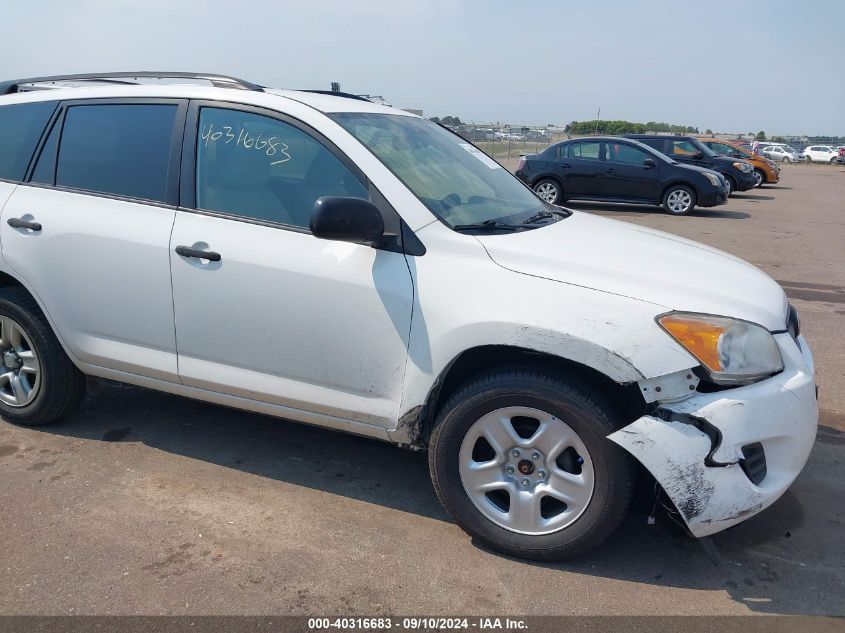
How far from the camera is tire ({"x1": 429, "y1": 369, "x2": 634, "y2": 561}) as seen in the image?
280cm

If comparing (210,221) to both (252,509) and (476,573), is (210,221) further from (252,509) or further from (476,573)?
(476,573)

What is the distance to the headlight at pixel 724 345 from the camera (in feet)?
8.84

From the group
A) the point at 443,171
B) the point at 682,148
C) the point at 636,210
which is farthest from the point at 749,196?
the point at 443,171

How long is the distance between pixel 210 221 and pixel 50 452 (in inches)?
63.7

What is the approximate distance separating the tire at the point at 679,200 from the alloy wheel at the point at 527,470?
13774 mm

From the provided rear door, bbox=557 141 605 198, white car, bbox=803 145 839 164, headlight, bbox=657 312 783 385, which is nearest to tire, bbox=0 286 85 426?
headlight, bbox=657 312 783 385

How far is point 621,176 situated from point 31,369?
44.4ft

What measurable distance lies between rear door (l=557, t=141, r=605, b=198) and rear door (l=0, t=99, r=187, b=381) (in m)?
13.1

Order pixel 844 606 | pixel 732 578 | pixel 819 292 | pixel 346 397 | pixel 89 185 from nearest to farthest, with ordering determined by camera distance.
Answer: pixel 844 606 → pixel 732 578 → pixel 346 397 → pixel 89 185 → pixel 819 292

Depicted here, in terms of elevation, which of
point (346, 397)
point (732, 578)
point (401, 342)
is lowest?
point (732, 578)

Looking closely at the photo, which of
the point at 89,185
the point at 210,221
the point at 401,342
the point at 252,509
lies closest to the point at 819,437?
the point at 401,342

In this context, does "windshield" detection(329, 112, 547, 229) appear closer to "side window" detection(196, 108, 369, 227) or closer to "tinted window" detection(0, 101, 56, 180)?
"side window" detection(196, 108, 369, 227)

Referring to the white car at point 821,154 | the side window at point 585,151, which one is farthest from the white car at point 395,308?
the white car at point 821,154

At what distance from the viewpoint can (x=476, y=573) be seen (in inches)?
116
